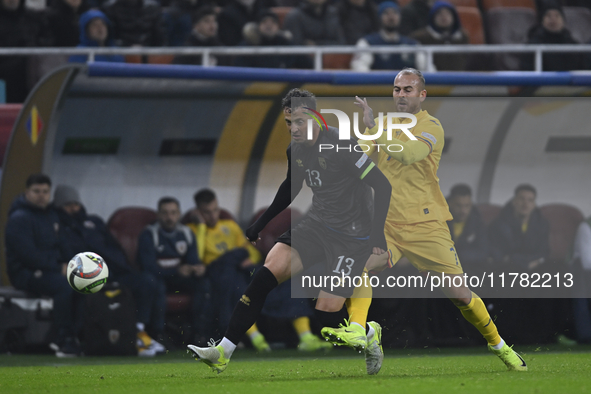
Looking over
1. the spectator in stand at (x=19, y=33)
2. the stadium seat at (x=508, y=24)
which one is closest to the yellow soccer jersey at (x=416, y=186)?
the spectator in stand at (x=19, y=33)

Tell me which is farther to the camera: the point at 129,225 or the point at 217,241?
the point at 129,225

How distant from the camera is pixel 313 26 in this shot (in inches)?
408

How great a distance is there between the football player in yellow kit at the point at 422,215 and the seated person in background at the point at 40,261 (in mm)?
3669

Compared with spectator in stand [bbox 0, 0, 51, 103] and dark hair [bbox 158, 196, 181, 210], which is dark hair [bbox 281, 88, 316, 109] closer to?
dark hair [bbox 158, 196, 181, 210]

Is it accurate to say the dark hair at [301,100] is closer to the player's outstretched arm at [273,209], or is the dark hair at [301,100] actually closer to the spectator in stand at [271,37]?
the player's outstretched arm at [273,209]

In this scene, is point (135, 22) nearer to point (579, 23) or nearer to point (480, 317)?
point (579, 23)

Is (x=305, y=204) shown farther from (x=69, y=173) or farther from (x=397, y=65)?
(x=69, y=173)

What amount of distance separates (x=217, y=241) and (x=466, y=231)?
256 cm

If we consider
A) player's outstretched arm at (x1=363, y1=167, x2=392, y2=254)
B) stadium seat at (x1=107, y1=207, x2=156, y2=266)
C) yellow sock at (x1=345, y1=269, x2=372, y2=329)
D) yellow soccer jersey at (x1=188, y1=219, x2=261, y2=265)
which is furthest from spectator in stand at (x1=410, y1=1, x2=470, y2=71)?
yellow sock at (x1=345, y1=269, x2=372, y2=329)

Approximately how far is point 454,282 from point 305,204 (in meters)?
4.57

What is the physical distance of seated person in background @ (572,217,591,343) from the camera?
28.1ft

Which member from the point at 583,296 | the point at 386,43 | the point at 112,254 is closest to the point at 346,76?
the point at 386,43

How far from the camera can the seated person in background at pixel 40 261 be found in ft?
27.1

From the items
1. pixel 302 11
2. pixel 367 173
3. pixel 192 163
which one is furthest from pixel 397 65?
pixel 367 173
